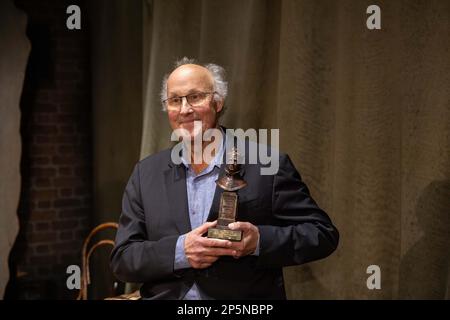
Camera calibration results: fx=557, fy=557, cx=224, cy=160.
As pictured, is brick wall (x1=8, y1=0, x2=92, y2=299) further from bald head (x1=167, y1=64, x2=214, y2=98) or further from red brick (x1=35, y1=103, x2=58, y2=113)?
bald head (x1=167, y1=64, x2=214, y2=98)

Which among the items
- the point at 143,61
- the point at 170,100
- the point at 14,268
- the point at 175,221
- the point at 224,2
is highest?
the point at 224,2

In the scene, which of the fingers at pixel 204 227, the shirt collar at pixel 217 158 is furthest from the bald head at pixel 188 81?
the fingers at pixel 204 227

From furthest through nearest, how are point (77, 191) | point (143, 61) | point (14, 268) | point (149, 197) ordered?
point (77, 191) → point (14, 268) → point (143, 61) → point (149, 197)

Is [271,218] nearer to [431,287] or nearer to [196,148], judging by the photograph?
[196,148]

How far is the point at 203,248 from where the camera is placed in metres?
1.61

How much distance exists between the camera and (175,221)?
5.79 feet

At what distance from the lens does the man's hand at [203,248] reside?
5.22 feet

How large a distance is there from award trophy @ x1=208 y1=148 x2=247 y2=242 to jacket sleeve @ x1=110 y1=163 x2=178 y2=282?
0.19 m

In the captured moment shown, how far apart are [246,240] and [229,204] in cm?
12

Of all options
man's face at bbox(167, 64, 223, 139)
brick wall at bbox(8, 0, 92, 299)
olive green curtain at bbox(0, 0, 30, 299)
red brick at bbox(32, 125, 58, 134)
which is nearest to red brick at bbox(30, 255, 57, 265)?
brick wall at bbox(8, 0, 92, 299)

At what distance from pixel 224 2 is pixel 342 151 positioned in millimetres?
983

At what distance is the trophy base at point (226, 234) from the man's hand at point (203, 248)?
0.5 inches
